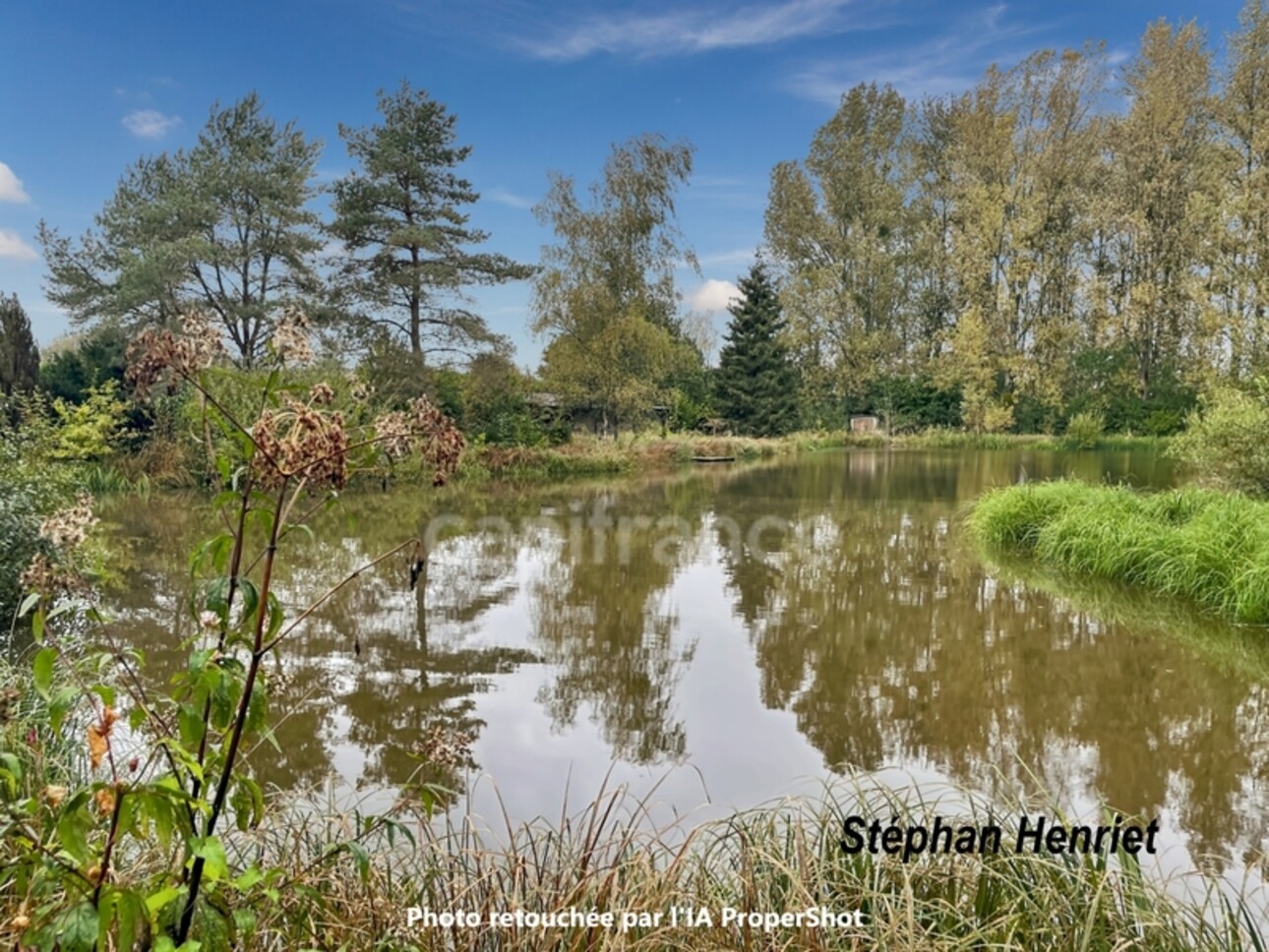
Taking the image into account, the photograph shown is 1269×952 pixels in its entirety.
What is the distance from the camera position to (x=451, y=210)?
705 inches

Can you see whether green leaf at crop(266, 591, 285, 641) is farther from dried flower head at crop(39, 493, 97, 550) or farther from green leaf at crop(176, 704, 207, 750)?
dried flower head at crop(39, 493, 97, 550)

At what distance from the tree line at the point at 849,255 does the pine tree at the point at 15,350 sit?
146 cm

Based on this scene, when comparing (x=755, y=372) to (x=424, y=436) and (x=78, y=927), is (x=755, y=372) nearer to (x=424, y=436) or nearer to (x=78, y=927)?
(x=424, y=436)

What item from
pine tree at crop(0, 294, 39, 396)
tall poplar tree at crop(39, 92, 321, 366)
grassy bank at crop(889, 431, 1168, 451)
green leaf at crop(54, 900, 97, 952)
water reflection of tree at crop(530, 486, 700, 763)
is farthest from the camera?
grassy bank at crop(889, 431, 1168, 451)

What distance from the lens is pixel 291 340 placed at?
1.28m

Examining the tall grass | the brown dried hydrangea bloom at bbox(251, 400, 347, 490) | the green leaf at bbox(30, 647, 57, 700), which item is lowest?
the tall grass

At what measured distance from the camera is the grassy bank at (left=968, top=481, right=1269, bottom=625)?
18.9 ft

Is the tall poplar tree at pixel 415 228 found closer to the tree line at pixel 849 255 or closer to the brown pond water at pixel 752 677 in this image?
the tree line at pixel 849 255

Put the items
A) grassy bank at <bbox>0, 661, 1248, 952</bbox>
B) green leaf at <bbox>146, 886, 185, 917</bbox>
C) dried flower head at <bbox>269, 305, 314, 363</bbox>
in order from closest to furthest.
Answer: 1. green leaf at <bbox>146, 886, 185, 917</bbox>
2. dried flower head at <bbox>269, 305, 314, 363</bbox>
3. grassy bank at <bbox>0, 661, 1248, 952</bbox>

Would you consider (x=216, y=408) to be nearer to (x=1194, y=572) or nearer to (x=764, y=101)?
(x=1194, y=572)

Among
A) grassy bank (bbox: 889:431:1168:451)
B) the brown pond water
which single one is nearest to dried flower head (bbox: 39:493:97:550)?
the brown pond water

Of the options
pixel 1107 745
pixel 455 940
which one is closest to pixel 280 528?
pixel 455 940

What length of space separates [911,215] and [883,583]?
24749 mm

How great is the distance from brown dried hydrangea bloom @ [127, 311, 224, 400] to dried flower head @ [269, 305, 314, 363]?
0.30 feet
